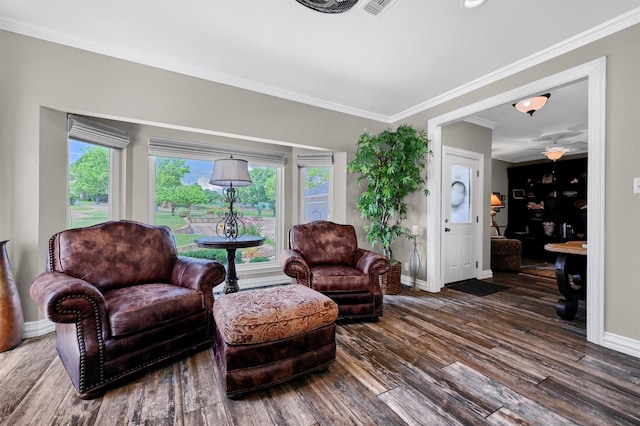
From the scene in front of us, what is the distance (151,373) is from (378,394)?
1.43 m

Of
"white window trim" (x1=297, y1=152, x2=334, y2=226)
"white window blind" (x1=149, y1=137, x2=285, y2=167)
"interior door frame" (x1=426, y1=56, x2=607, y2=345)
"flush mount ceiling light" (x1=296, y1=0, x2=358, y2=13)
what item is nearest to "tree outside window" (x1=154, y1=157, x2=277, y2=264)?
"white window blind" (x1=149, y1=137, x2=285, y2=167)

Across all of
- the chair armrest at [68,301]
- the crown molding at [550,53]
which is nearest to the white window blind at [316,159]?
the crown molding at [550,53]

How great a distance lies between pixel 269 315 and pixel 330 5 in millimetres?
2024

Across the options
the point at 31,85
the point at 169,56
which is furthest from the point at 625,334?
the point at 31,85

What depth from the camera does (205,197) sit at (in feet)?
12.1

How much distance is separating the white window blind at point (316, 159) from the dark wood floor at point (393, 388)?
93.8 inches

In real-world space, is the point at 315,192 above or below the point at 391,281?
above

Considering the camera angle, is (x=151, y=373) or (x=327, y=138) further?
(x=327, y=138)

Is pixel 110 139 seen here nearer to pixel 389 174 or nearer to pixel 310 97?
pixel 310 97

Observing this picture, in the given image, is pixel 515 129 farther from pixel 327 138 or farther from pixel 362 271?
pixel 362 271

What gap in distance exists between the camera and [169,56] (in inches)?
104

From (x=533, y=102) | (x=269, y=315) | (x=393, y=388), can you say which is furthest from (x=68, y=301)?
(x=533, y=102)

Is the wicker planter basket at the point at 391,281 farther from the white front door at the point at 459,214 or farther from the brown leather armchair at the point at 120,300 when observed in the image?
the brown leather armchair at the point at 120,300

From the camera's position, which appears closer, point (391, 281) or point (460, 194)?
point (391, 281)
